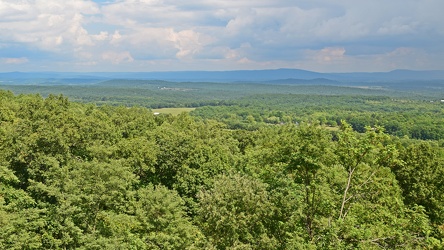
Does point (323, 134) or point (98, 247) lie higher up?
point (323, 134)

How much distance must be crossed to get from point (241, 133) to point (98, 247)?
37.6 m

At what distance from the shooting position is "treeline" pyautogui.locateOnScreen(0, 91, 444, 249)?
13.0m

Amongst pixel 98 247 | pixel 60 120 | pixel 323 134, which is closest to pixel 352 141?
pixel 323 134

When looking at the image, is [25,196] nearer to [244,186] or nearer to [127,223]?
[127,223]

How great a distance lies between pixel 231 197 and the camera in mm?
16203

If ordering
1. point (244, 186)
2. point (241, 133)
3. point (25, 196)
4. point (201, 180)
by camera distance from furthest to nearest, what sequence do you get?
point (241, 133)
point (201, 180)
point (25, 196)
point (244, 186)

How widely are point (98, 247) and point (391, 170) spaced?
78.9ft

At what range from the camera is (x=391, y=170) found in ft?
99.0

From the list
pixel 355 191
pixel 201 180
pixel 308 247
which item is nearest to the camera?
pixel 308 247

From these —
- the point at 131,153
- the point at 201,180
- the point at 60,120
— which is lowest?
the point at 201,180

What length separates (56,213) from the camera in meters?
18.4

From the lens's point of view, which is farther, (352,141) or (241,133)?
(241,133)

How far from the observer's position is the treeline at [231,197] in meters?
13.0

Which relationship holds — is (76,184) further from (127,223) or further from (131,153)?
(131,153)
